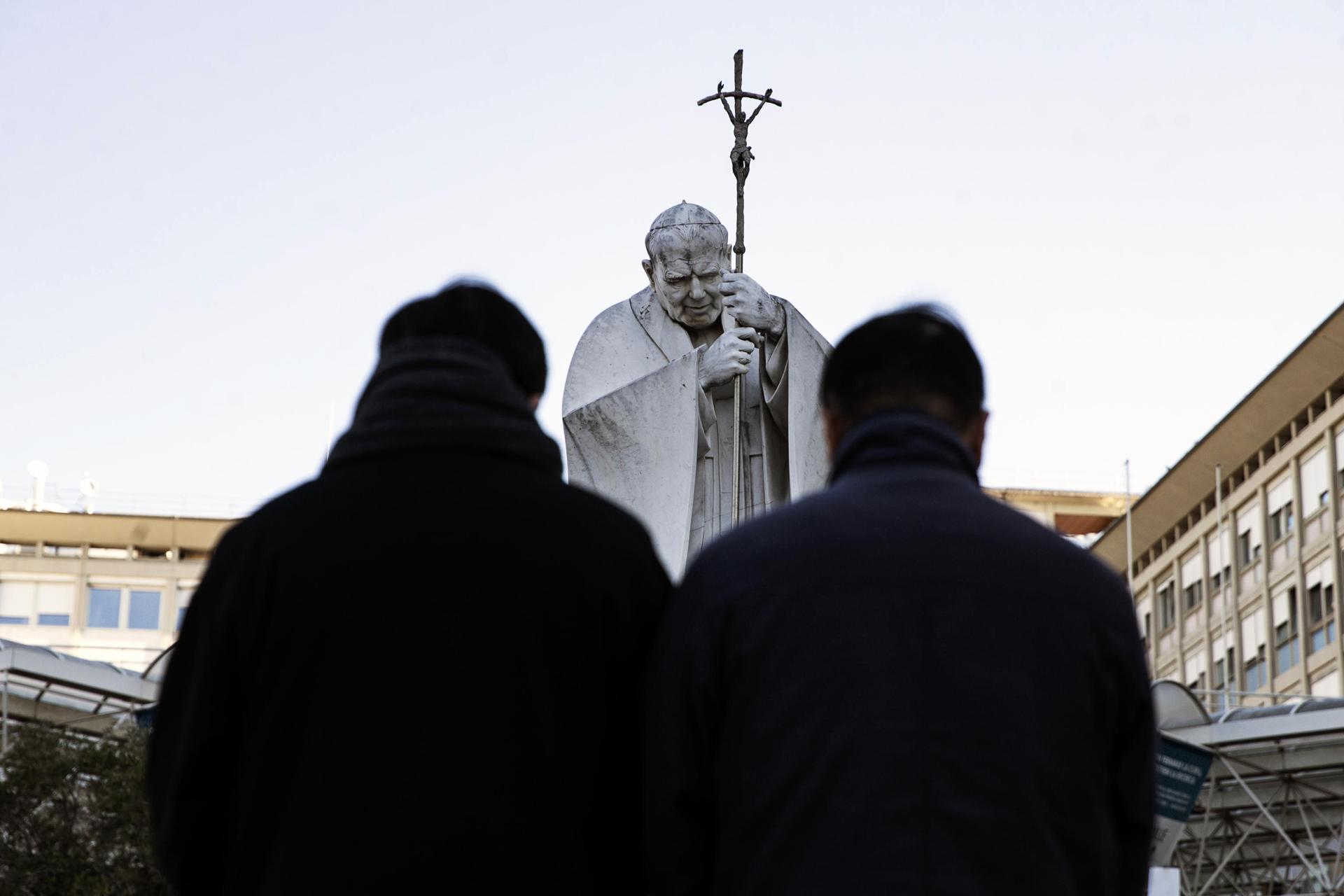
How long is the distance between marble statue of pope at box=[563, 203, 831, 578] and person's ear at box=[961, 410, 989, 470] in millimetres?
3983

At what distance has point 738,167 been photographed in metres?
7.89

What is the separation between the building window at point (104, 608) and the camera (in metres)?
73.3

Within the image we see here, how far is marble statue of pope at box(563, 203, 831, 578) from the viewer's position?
7.32m

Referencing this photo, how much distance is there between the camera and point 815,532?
291 cm

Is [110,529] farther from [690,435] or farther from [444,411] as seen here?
[444,411]

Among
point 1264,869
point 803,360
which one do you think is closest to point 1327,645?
point 1264,869

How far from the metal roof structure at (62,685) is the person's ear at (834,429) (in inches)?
1134

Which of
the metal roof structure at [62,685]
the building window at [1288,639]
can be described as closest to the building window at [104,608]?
the building window at [1288,639]

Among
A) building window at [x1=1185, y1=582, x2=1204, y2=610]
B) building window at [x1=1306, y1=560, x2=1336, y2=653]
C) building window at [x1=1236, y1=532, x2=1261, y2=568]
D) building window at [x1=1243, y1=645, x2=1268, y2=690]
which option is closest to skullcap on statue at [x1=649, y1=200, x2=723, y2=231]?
building window at [x1=1306, y1=560, x2=1336, y2=653]

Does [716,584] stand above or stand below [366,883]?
above

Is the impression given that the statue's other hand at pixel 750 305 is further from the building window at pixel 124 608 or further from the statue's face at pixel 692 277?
the building window at pixel 124 608

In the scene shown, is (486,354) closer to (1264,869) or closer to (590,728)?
(590,728)

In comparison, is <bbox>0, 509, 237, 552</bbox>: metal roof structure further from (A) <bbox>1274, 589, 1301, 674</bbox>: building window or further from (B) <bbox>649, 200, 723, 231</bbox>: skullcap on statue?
(B) <bbox>649, 200, 723, 231</bbox>: skullcap on statue

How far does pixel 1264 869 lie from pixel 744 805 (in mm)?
33153
